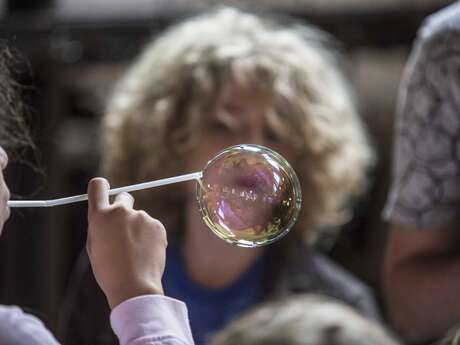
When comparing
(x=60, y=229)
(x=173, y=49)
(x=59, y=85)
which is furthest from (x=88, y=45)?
(x=173, y=49)

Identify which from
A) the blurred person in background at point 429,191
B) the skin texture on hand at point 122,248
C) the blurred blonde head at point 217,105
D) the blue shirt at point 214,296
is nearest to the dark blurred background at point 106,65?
the blurred blonde head at point 217,105

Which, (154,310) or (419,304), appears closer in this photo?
(154,310)

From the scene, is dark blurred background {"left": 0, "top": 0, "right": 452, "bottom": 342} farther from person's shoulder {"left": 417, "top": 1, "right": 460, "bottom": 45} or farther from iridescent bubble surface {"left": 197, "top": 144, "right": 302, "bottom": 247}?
iridescent bubble surface {"left": 197, "top": 144, "right": 302, "bottom": 247}

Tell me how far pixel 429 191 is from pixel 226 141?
0.44 m

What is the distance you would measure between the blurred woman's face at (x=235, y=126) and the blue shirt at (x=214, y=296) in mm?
200

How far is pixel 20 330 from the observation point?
990 mm

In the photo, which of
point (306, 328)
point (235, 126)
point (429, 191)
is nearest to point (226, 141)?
point (235, 126)

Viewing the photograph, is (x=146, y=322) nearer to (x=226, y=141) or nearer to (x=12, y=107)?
(x=12, y=107)

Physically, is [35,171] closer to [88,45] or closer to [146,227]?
[146,227]

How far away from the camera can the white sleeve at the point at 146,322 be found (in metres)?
0.79

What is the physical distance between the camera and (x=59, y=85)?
3998 mm

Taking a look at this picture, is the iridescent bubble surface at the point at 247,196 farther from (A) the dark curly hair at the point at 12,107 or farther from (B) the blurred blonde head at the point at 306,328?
(A) the dark curly hair at the point at 12,107

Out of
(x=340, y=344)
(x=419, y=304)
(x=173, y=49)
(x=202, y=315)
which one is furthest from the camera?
(x=173, y=49)

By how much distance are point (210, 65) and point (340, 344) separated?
3.37 ft
